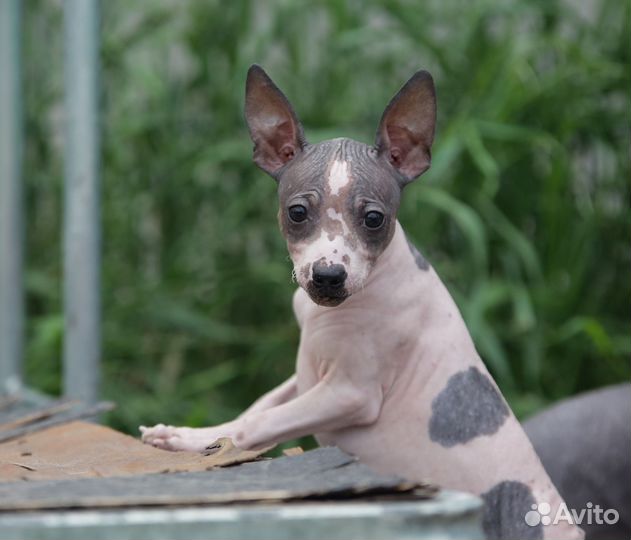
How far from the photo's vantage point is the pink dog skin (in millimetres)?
1752

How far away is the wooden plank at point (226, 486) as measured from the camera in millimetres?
1225

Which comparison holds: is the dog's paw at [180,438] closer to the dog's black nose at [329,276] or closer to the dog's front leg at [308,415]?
the dog's front leg at [308,415]

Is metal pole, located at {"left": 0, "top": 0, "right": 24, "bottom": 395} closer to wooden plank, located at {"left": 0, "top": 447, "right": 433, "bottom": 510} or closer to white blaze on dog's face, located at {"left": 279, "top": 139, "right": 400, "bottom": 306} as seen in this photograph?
white blaze on dog's face, located at {"left": 279, "top": 139, "right": 400, "bottom": 306}

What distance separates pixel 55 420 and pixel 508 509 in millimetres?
844

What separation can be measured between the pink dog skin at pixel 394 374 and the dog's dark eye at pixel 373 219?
0.02m

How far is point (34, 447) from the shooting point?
6.18 ft

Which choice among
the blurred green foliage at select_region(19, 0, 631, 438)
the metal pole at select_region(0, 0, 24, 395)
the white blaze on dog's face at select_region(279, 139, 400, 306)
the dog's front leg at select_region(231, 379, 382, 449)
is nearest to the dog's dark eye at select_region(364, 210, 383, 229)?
the white blaze on dog's face at select_region(279, 139, 400, 306)

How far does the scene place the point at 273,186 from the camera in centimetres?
359

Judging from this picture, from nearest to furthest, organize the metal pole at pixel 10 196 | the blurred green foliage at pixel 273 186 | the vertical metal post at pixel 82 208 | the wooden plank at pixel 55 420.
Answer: the wooden plank at pixel 55 420 < the vertical metal post at pixel 82 208 < the metal pole at pixel 10 196 < the blurred green foliage at pixel 273 186

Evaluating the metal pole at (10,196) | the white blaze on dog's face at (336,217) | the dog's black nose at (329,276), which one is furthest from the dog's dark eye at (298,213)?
the metal pole at (10,196)

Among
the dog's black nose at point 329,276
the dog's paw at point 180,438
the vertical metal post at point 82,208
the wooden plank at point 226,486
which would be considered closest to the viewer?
the wooden plank at point 226,486

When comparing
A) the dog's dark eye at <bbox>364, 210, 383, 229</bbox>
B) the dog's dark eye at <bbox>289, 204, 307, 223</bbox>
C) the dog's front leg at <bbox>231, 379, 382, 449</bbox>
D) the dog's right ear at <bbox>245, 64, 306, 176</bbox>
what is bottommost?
the dog's front leg at <bbox>231, 379, 382, 449</bbox>

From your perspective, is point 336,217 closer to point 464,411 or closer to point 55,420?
point 464,411

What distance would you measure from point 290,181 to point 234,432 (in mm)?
390
